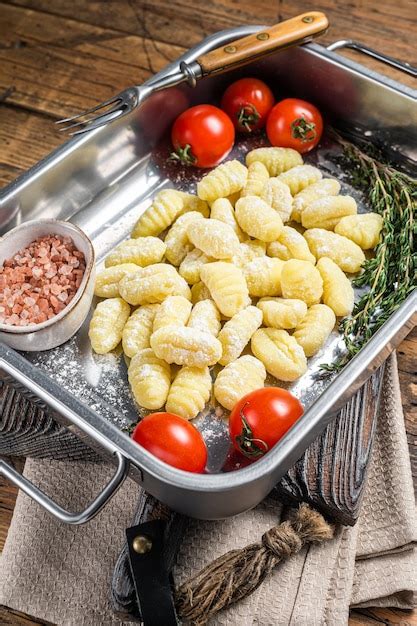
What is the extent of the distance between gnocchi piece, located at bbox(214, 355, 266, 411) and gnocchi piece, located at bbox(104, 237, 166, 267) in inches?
13.0

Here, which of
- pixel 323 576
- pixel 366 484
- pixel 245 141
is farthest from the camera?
pixel 245 141

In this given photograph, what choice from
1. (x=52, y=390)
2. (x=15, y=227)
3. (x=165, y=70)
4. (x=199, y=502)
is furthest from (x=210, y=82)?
(x=199, y=502)

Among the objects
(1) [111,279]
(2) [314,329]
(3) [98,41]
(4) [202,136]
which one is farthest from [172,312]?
(3) [98,41]

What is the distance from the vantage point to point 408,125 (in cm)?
211

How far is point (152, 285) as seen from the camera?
1.79 metres

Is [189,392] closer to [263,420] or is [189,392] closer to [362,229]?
[263,420]

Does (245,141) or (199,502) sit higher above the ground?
(245,141)

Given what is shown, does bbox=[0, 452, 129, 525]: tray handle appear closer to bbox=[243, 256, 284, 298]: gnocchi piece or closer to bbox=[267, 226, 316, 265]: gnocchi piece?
bbox=[243, 256, 284, 298]: gnocchi piece

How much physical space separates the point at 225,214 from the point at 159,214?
157mm

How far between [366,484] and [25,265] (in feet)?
2.82

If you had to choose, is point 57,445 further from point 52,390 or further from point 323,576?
point 323,576

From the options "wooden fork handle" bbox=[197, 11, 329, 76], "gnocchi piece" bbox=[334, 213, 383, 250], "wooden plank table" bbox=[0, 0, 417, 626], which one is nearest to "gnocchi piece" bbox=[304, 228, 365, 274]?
"gnocchi piece" bbox=[334, 213, 383, 250]

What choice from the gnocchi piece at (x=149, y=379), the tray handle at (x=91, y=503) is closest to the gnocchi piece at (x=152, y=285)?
the gnocchi piece at (x=149, y=379)

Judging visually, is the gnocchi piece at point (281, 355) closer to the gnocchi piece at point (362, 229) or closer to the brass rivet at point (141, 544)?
the gnocchi piece at point (362, 229)
